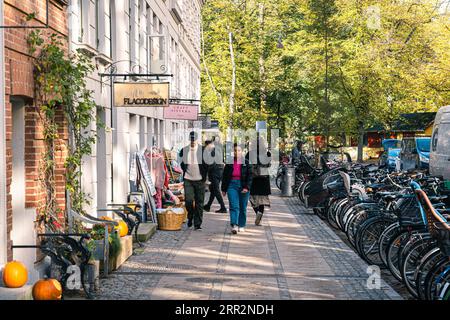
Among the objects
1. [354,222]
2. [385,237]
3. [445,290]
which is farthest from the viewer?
[354,222]

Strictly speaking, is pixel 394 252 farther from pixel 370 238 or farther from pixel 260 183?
pixel 260 183

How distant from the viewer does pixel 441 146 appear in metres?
19.1

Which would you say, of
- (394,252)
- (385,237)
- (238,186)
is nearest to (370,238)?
(385,237)

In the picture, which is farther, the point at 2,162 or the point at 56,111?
the point at 56,111

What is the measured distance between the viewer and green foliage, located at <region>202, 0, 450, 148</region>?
36.9 meters

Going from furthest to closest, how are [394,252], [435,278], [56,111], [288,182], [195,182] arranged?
[288,182], [195,182], [56,111], [394,252], [435,278]

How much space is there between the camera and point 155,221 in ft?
48.5

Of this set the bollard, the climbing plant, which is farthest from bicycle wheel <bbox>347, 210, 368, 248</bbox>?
the bollard

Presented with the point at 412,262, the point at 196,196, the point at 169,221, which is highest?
the point at 196,196

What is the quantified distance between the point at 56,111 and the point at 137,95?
3066 millimetres

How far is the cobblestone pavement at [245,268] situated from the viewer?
338 inches

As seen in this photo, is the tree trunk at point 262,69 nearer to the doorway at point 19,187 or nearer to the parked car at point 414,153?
the parked car at point 414,153

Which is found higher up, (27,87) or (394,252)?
(27,87)

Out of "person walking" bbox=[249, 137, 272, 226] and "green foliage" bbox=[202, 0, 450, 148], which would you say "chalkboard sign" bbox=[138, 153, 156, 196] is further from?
"green foliage" bbox=[202, 0, 450, 148]
